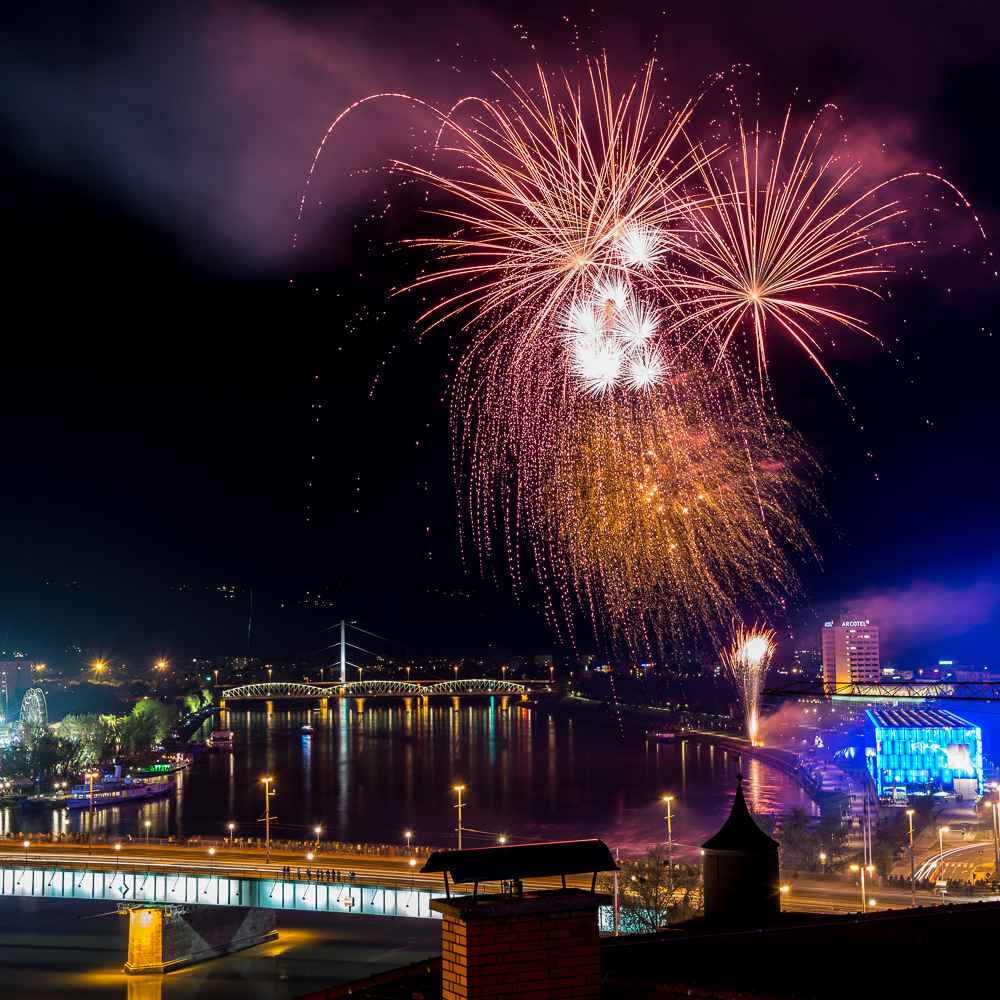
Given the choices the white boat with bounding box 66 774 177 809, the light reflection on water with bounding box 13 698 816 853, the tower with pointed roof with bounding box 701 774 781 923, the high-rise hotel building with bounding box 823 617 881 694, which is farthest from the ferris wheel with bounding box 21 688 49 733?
the high-rise hotel building with bounding box 823 617 881 694

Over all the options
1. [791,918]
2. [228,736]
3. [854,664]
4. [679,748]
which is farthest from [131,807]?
[854,664]

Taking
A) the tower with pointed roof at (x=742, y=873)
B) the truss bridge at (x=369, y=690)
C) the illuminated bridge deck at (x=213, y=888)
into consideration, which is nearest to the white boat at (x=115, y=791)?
the illuminated bridge deck at (x=213, y=888)

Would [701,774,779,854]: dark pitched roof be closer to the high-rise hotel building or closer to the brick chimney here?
the brick chimney

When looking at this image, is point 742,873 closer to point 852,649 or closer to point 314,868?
point 314,868

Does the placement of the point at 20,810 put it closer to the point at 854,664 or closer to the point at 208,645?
the point at 854,664

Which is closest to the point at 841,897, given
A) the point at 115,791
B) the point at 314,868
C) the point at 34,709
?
the point at 314,868

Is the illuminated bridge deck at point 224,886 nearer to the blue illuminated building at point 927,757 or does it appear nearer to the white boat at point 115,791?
the white boat at point 115,791
